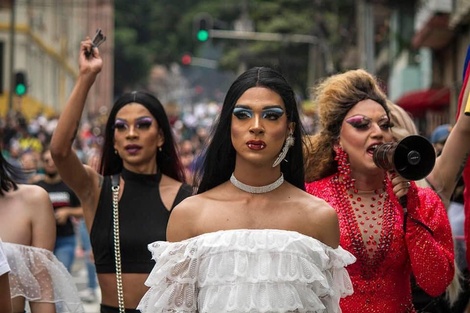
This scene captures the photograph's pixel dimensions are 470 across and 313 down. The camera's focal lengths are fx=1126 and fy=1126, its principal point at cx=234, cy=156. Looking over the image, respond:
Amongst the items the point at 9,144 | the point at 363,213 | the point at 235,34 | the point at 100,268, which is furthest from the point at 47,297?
the point at 235,34

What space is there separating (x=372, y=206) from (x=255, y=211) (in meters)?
1.24

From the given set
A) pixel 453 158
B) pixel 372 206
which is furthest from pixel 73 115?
pixel 453 158

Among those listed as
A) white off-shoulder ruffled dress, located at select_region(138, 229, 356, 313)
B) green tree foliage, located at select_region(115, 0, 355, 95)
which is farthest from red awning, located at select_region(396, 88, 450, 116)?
white off-shoulder ruffled dress, located at select_region(138, 229, 356, 313)

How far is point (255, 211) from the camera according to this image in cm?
450

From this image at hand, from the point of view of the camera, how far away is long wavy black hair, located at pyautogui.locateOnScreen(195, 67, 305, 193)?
15.2 feet

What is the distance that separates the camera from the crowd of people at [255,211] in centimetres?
438

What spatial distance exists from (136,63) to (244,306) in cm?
8341

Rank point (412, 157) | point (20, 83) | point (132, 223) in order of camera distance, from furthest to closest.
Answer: point (20, 83) < point (132, 223) < point (412, 157)

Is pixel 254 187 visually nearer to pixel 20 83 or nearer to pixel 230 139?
pixel 230 139

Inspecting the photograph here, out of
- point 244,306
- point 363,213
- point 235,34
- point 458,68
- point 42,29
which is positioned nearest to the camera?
point 244,306

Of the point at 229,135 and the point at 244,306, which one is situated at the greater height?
the point at 229,135

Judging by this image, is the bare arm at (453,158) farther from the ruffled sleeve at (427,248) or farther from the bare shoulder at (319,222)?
the bare shoulder at (319,222)

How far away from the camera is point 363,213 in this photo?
5570mm

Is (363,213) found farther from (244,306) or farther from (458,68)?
(458,68)
